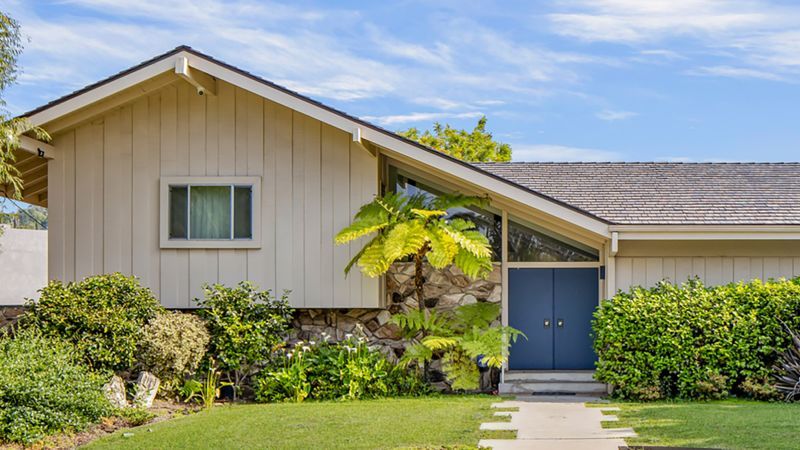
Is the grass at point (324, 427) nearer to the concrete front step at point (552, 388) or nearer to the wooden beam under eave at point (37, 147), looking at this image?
the concrete front step at point (552, 388)

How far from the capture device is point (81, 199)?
1305 cm

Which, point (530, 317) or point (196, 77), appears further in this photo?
point (530, 317)

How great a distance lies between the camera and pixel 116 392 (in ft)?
34.5

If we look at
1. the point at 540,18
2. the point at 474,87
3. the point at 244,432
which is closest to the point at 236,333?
the point at 244,432

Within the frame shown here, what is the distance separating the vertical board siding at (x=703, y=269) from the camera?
40.9ft

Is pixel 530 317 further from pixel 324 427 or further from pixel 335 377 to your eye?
pixel 324 427

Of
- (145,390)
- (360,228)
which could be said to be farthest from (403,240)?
(145,390)

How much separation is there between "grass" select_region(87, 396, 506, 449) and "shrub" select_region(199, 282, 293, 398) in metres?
1.03

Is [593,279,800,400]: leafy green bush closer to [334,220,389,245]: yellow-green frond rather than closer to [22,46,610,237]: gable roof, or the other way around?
[22,46,610,237]: gable roof

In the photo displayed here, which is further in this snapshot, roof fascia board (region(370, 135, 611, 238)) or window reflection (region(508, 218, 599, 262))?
window reflection (region(508, 218, 599, 262))

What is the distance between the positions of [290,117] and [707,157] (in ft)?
34.1

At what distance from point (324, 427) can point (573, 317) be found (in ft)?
17.7

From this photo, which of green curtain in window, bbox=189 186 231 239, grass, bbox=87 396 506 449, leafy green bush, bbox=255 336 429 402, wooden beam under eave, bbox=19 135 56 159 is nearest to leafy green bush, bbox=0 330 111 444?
grass, bbox=87 396 506 449

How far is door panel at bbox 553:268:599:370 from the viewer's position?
1311 cm
